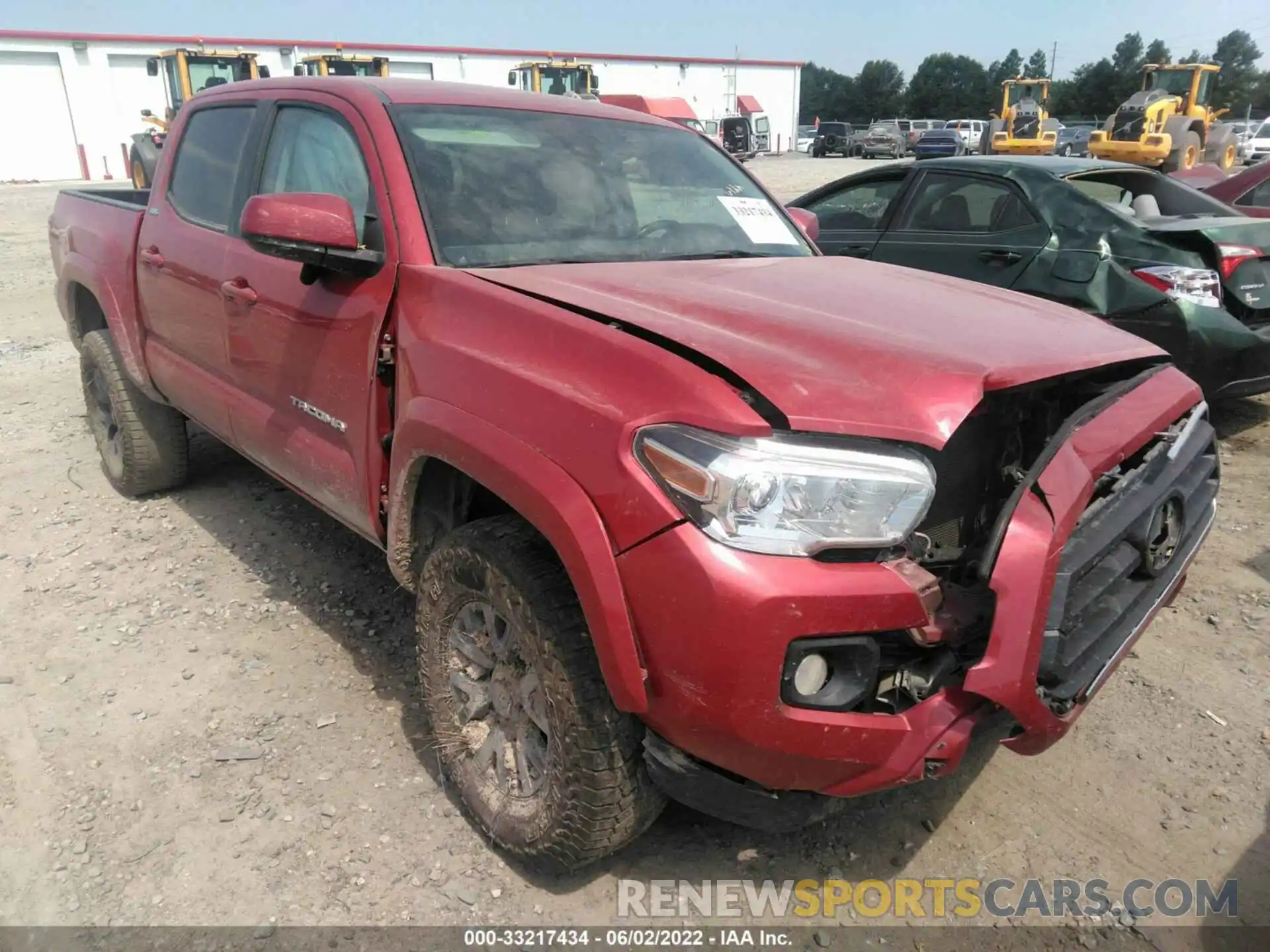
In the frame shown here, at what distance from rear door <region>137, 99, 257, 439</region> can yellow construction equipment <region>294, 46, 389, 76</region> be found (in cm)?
1916

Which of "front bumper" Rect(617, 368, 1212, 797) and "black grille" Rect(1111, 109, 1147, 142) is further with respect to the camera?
"black grille" Rect(1111, 109, 1147, 142)

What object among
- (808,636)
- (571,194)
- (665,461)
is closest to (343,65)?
(571,194)

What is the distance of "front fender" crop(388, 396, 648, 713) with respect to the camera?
178 centimetres

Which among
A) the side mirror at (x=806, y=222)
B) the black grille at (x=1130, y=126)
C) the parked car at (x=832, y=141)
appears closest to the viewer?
the side mirror at (x=806, y=222)

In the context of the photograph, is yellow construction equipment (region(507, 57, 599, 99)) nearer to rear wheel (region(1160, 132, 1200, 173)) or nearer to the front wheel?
rear wheel (region(1160, 132, 1200, 173))

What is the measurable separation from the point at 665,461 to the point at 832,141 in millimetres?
48034

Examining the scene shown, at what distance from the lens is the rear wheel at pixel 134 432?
4.42m

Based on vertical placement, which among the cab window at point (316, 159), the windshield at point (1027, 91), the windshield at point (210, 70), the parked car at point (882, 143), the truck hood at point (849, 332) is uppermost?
the windshield at point (210, 70)

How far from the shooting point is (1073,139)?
132 feet

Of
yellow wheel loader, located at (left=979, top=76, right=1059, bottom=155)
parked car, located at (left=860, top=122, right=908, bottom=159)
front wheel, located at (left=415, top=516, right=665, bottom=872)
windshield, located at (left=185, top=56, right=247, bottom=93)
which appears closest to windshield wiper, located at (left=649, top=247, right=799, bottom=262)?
front wheel, located at (left=415, top=516, right=665, bottom=872)

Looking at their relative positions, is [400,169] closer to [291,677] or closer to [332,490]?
[332,490]

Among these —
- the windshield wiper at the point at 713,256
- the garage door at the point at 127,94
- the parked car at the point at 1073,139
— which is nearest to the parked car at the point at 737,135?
the parked car at the point at 1073,139

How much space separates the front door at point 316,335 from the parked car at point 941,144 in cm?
3896

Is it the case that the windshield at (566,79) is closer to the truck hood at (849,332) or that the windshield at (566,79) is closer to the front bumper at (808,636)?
the truck hood at (849,332)
